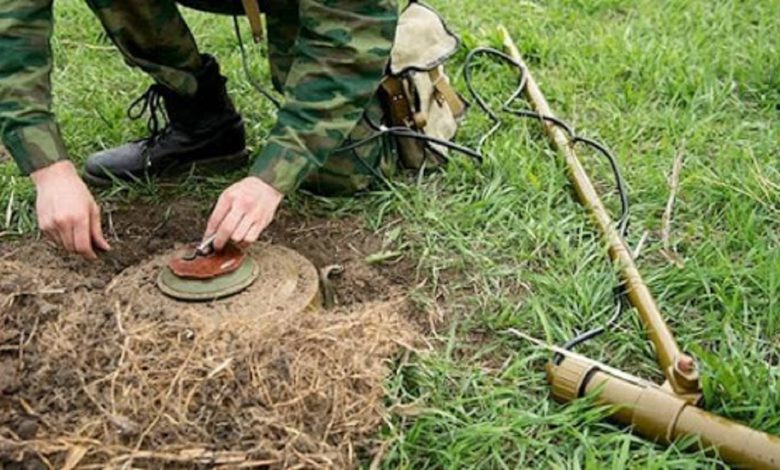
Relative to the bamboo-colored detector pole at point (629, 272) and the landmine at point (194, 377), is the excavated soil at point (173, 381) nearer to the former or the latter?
the landmine at point (194, 377)

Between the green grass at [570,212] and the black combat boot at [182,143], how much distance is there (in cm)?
8

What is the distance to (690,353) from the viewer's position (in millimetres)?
2242

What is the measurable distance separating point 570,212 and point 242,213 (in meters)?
0.96

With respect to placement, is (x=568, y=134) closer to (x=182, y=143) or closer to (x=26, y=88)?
(x=182, y=143)

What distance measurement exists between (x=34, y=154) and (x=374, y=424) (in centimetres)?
91

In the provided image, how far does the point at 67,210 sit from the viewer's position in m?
2.15

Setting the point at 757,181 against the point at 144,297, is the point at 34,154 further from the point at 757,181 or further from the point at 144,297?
the point at 757,181

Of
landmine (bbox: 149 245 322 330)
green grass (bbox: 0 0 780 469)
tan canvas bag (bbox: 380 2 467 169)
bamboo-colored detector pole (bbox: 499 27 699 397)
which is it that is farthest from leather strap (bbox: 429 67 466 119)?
landmine (bbox: 149 245 322 330)

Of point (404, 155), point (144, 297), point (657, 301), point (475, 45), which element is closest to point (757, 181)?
point (657, 301)

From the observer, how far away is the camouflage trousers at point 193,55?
8.80 ft

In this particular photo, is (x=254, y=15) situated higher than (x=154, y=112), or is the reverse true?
(x=254, y=15)

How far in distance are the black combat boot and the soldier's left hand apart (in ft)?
2.69

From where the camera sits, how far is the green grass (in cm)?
206

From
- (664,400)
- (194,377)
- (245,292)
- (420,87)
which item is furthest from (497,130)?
(194,377)
